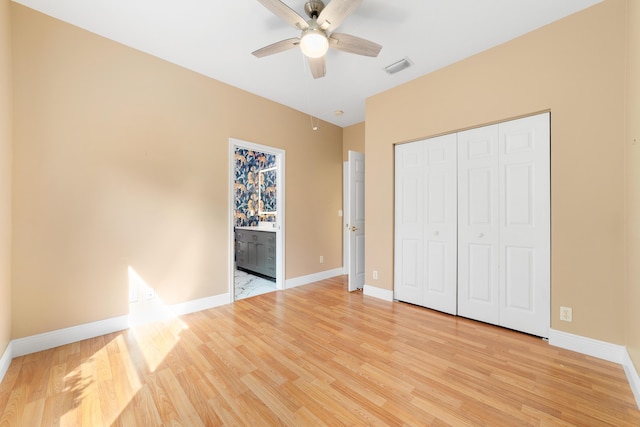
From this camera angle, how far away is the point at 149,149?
282cm

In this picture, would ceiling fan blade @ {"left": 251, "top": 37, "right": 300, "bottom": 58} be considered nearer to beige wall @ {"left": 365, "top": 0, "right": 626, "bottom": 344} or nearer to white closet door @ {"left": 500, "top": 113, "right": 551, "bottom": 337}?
beige wall @ {"left": 365, "top": 0, "right": 626, "bottom": 344}

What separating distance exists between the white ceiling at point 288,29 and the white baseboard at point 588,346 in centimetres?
279

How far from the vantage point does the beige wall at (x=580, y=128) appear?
2.08 m

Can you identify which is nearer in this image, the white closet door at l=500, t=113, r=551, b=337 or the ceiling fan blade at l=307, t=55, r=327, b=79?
the ceiling fan blade at l=307, t=55, r=327, b=79

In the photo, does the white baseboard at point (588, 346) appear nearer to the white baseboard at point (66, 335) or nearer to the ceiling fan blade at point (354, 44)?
the ceiling fan blade at point (354, 44)

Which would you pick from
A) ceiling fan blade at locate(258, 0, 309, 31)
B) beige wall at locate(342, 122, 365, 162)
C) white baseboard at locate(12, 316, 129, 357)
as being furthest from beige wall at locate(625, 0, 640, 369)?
white baseboard at locate(12, 316, 129, 357)

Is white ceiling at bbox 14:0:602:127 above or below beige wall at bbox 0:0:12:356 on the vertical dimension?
above

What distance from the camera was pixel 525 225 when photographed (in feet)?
8.30

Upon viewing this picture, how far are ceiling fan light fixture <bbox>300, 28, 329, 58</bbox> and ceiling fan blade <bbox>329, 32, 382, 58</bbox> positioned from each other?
0.37 feet

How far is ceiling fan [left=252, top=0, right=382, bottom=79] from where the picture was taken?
5.92ft

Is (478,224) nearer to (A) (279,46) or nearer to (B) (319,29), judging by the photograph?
(B) (319,29)

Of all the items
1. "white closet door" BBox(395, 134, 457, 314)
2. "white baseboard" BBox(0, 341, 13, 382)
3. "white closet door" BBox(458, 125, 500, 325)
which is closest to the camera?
"white baseboard" BBox(0, 341, 13, 382)

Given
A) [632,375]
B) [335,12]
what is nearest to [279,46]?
[335,12]

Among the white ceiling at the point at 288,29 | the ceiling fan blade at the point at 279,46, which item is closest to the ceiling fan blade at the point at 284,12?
the ceiling fan blade at the point at 279,46
